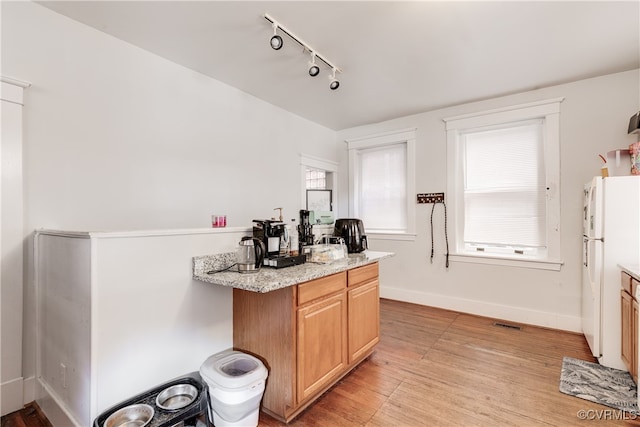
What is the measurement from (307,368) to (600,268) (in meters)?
2.66

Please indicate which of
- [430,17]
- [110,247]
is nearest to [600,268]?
[430,17]

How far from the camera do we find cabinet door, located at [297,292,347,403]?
1858 mm

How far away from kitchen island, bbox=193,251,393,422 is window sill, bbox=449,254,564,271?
223cm

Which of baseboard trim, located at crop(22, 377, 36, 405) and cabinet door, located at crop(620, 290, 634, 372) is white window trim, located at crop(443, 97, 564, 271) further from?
baseboard trim, located at crop(22, 377, 36, 405)

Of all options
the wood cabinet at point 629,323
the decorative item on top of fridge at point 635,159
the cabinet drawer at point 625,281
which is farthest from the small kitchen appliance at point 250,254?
the decorative item on top of fridge at point 635,159

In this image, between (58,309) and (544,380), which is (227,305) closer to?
(58,309)

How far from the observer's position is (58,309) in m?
1.82

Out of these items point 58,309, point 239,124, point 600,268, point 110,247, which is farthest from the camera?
point 239,124

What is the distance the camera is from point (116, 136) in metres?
2.41

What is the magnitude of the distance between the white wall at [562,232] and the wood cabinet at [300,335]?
86.0 inches

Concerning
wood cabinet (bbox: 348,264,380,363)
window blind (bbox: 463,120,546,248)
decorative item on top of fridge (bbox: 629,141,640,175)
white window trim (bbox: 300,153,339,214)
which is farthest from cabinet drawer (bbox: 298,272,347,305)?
decorative item on top of fridge (bbox: 629,141,640,175)

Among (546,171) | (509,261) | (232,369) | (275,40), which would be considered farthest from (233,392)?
(546,171)

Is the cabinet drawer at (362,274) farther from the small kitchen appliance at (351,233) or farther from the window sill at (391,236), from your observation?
the window sill at (391,236)

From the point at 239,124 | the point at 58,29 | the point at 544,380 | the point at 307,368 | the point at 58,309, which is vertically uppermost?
the point at 58,29
